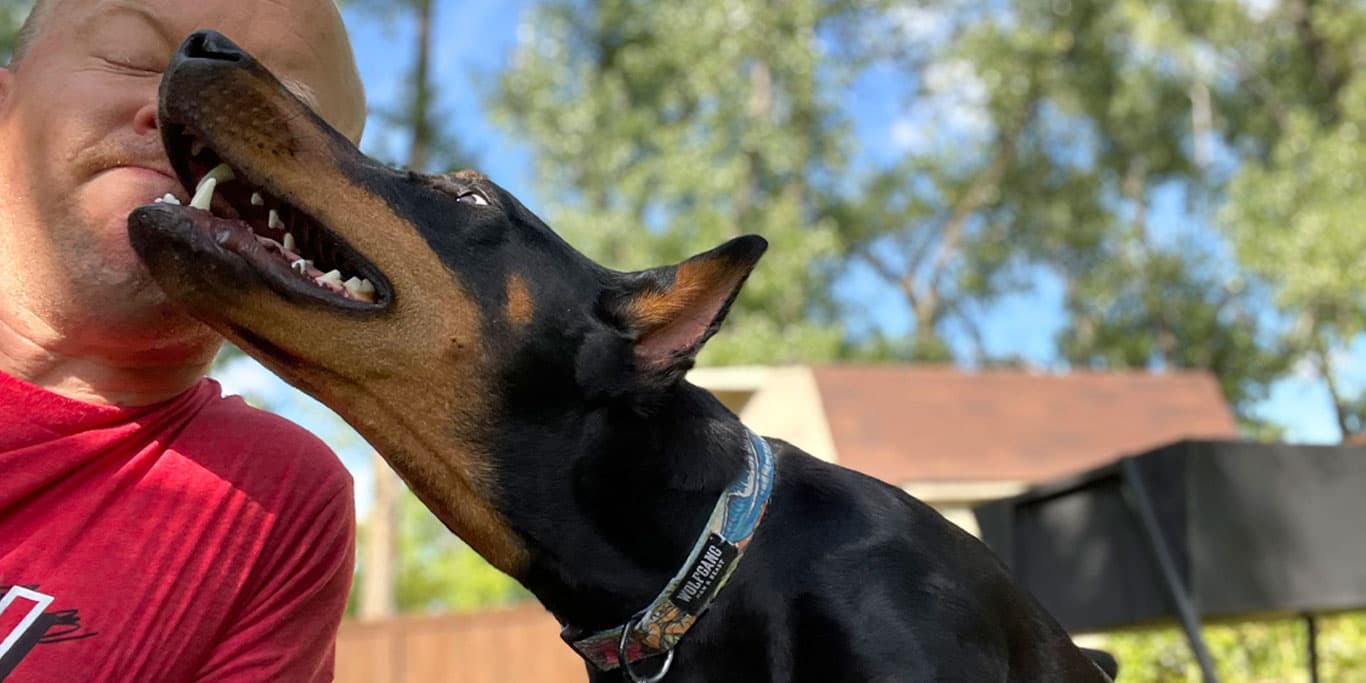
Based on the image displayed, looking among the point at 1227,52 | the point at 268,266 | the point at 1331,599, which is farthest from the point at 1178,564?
the point at 1227,52

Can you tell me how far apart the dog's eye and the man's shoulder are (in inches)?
20.1

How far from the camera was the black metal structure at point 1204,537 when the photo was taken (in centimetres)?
438

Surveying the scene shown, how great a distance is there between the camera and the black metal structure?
4.38 m

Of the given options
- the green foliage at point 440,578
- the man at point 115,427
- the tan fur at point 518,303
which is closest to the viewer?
the man at point 115,427

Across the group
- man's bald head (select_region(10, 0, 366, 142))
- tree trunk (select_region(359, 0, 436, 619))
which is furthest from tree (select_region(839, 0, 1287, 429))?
man's bald head (select_region(10, 0, 366, 142))

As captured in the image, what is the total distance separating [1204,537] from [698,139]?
1694cm

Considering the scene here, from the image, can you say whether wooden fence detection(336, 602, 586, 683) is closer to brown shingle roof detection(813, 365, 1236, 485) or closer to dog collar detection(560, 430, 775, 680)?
brown shingle roof detection(813, 365, 1236, 485)

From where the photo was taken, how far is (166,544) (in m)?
1.92

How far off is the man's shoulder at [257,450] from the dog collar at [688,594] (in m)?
0.55

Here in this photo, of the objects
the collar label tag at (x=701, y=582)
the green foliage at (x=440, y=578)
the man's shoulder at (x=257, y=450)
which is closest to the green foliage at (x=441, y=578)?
the green foliage at (x=440, y=578)

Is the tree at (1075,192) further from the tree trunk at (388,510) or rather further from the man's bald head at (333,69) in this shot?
the man's bald head at (333,69)

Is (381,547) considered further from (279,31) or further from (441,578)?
(441,578)

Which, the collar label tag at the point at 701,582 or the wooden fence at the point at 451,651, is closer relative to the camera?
the collar label tag at the point at 701,582

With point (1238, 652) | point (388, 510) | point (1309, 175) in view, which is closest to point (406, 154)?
point (388, 510)
